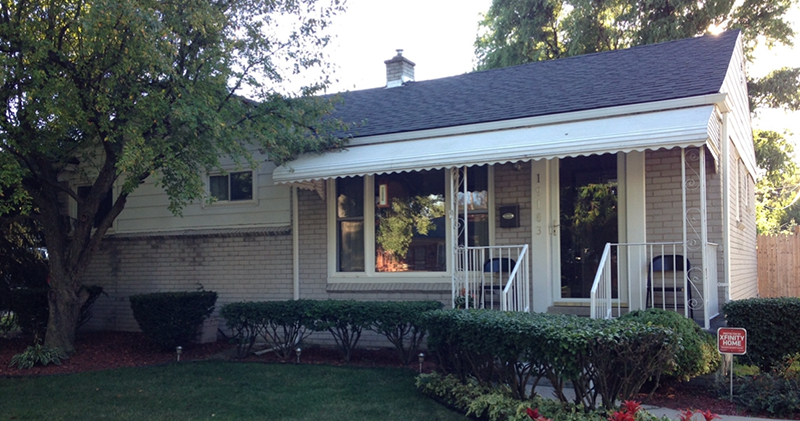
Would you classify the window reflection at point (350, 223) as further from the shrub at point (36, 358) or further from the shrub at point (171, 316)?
the shrub at point (36, 358)

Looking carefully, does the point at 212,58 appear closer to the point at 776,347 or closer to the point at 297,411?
the point at 297,411

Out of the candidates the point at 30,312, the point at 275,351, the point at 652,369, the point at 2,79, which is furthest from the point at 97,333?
the point at 652,369

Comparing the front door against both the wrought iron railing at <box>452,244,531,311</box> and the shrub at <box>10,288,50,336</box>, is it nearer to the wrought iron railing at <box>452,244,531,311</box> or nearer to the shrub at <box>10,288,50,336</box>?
the wrought iron railing at <box>452,244,531,311</box>

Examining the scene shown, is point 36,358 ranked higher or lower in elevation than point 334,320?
lower

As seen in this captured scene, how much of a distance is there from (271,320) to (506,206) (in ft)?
11.8

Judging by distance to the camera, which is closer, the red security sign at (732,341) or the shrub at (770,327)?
the red security sign at (732,341)

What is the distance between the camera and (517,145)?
779 centimetres

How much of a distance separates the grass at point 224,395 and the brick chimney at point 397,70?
6773 millimetres

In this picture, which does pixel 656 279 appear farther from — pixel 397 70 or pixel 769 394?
pixel 397 70

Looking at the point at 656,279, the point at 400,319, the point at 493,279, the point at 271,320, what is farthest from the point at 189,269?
the point at 656,279

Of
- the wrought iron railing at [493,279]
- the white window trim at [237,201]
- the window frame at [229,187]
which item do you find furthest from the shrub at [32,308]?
the wrought iron railing at [493,279]

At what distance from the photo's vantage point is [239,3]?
28.5 ft

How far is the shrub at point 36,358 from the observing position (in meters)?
8.64

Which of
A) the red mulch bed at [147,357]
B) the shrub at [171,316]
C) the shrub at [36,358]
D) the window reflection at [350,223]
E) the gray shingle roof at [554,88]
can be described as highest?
the gray shingle roof at [554,88]
